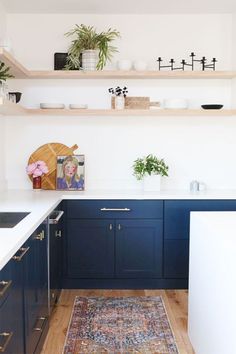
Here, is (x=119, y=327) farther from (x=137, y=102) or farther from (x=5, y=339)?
(x=137, y=102)

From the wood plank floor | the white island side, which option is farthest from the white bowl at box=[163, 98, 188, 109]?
the wood plank floor

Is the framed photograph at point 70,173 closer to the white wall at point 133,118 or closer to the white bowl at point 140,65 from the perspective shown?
the white wall at point 133,118

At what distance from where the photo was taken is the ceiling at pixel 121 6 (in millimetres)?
3689

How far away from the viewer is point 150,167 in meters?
3.95

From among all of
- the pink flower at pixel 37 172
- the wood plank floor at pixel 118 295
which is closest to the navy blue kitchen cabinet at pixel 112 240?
the wood plank floor at pixel 118 295

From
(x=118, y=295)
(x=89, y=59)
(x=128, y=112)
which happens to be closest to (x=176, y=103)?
(x=128, y=112)

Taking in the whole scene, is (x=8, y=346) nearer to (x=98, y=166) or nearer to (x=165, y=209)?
(x=165, y=209)

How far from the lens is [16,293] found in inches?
74.9

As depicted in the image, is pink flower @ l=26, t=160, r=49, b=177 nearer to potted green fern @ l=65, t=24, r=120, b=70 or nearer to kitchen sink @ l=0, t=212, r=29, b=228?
potted green fern @ l=65, t=24, r=120, b=70

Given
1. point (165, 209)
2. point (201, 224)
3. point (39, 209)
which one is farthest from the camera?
point (165, 209)

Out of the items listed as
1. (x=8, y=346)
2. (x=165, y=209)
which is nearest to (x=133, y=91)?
(x=165, y=209)

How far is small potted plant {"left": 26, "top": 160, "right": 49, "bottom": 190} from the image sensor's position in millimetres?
3924

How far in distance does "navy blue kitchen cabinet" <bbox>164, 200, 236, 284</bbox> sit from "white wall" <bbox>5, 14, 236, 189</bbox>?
0.54m

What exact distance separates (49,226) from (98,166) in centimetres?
137
